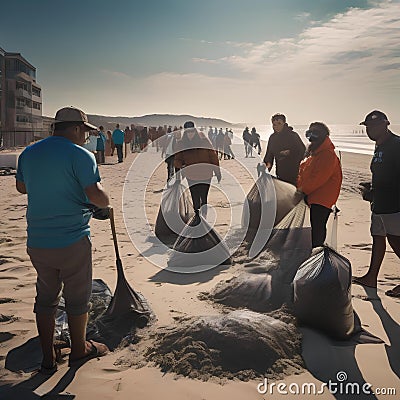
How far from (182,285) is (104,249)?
1.61 meters

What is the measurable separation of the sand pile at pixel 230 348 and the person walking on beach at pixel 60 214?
0.62 m

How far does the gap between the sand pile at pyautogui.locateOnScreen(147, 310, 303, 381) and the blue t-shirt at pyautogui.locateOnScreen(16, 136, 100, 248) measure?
3.16ft

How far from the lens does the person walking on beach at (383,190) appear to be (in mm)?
4117

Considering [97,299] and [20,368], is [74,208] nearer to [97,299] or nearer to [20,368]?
[20,368]

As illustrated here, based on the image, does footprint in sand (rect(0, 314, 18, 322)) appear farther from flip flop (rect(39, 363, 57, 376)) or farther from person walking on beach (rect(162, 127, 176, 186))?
person walking on beach (rect(162, 127, 176, 186))

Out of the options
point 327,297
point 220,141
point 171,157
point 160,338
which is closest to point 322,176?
point 327,297

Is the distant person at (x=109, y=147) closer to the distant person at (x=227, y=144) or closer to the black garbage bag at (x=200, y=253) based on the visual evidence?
the distant person at (x=227, y=144)

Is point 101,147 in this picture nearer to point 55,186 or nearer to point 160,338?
point 160,338

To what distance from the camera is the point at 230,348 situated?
2.82 metres

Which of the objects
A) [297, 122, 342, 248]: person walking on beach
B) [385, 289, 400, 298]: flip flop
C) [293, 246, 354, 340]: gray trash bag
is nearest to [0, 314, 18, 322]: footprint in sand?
[293, 246, 354, 340]: gray trash bag

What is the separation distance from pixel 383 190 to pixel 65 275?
301cm

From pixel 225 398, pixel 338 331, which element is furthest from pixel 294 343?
pixel 225 398

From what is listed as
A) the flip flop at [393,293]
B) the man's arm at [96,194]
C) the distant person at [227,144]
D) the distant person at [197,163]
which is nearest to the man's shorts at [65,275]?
the man's arm at [96,194]

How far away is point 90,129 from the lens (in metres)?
2.88
